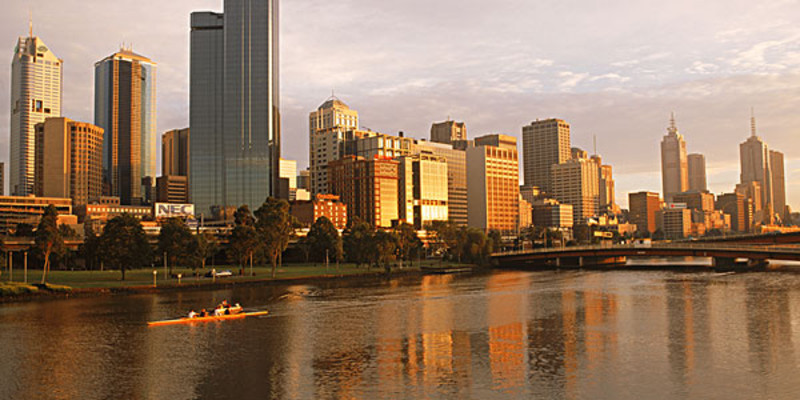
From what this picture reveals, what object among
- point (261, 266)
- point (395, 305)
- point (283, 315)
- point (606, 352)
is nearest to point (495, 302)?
point (395, 305)

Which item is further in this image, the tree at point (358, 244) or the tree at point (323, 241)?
the tree at point (323, 241)

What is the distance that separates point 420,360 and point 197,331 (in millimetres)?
28977

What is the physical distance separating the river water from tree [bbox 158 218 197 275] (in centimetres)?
3088

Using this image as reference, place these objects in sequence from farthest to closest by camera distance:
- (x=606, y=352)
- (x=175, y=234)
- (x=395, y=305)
Answer: (x=175, y=234)
(x=395, y=305)
(x=606, y=352)

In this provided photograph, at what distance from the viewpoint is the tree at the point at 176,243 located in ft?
441

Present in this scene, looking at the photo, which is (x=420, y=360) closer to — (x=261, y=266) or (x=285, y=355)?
(x=285, y=355)

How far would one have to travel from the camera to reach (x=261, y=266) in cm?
18125

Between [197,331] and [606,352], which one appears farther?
[197,331]

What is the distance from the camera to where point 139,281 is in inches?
5007

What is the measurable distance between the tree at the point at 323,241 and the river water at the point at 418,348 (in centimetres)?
7658

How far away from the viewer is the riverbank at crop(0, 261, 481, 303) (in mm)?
106688

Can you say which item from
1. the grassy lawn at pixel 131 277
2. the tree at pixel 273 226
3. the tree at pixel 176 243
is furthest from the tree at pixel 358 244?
the tree at pixel 176 243

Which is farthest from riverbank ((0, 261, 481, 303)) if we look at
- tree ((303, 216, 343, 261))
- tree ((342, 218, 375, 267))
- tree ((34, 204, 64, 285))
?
tree ((303, 216, 343, 261))

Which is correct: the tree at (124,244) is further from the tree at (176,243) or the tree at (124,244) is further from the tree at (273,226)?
the tree at (273,226)
